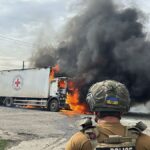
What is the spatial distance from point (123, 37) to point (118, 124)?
3388 cm

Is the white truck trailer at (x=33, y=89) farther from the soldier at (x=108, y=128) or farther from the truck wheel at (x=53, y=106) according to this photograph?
the soldier at (x=108, y=128)

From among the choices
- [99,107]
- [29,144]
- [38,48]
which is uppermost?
[38,48]

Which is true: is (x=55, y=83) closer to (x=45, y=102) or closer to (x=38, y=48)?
(x=45, y=102)

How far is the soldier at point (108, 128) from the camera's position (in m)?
2.62

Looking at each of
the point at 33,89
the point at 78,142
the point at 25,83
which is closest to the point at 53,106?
the point at 33,89

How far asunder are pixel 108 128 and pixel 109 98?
202 mm

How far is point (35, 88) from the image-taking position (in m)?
32.0

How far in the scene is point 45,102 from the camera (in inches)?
1217

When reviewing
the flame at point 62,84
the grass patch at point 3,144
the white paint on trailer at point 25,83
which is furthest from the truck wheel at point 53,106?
the grass patch at point 3,144

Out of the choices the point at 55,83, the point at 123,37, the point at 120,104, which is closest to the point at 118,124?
the point at 120,104

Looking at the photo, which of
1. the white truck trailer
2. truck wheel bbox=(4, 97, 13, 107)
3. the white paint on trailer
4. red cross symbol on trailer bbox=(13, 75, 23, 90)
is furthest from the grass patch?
truck wheel bbox=(4, 97, 13, 107)

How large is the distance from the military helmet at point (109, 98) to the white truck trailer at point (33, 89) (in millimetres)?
26549

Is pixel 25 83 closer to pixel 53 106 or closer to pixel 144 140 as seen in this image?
pixel 53 106

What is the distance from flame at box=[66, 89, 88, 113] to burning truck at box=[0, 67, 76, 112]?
33 cm
